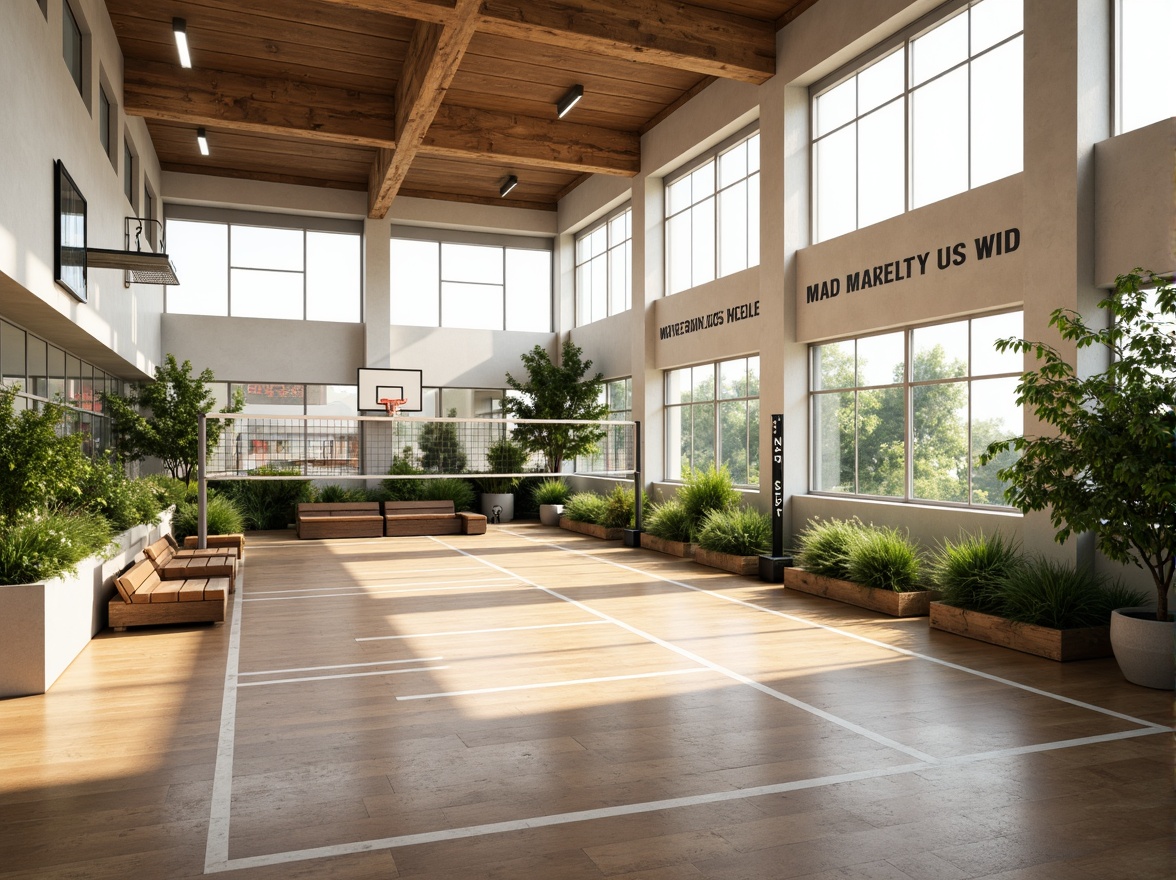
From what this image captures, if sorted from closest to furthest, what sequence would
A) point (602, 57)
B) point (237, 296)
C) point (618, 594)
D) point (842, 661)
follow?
point (842, 661), point (618, 594), point (602, 57), point (237, 296)

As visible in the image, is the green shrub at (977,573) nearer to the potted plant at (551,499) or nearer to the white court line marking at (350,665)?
the white court line marking at (350,665)

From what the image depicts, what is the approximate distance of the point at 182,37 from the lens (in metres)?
12.0

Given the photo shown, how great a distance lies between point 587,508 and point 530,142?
7.15 m

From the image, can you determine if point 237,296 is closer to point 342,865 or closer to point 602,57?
point 602,57

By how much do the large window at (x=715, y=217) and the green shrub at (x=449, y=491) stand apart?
6406 mm

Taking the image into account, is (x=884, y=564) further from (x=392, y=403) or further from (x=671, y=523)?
(x=392, y=403)

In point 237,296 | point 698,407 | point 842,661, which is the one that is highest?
point 237,296

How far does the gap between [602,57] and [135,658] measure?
11.2 meters

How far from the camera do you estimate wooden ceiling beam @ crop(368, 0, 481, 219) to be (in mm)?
10938

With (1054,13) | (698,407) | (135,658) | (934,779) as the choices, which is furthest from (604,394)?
(934,779)

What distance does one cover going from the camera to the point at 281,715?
18.2 ft

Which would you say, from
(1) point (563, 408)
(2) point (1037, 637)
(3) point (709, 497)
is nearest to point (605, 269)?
(1) point (563, 408)

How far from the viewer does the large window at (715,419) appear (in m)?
14.6

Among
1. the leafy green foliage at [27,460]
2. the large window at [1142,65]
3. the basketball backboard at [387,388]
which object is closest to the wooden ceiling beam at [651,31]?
the large window at [1142,65]
